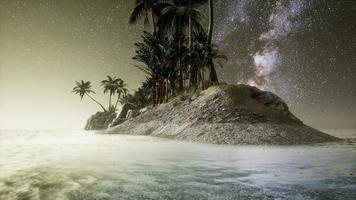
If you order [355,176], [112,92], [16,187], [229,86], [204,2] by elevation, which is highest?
[204,2]

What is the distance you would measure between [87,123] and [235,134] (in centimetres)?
4900

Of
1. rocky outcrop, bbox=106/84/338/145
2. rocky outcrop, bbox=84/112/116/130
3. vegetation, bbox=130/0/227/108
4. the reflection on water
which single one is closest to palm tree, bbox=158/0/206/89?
vegetation, bbox=130/0/227/108

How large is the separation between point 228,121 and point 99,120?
144 ft

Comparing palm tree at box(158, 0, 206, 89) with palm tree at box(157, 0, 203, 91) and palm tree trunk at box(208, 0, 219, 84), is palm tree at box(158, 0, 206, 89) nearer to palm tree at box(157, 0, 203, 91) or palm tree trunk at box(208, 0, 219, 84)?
palm tree at box(157, 0, 203, 91)

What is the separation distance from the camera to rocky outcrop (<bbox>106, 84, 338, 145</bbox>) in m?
22.1

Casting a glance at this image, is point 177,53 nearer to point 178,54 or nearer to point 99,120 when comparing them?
point 178,54

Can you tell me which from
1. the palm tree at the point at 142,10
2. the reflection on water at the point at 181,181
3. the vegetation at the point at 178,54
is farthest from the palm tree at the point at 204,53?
the reflection on water at the point at 181,181

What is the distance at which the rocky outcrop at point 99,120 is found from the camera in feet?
210

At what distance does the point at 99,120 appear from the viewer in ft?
216

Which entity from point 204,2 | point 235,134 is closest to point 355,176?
point 235,134

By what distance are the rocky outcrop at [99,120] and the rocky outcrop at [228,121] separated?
28.1 metres

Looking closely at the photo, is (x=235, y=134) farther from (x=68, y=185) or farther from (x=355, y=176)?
(x=68, y=185)

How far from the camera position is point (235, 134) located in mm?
22438

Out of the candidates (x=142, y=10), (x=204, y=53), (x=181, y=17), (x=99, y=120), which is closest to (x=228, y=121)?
(x=204, y=53)
